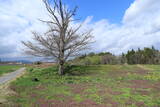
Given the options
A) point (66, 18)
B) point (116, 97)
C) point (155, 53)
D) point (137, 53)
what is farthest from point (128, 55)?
point (116, 97)

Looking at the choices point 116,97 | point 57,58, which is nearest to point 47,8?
point 57,58

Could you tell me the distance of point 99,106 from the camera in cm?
666

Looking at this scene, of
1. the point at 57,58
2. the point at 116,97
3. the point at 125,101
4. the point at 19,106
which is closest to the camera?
the point at 19,106

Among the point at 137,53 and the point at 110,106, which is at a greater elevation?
the point at 137,53

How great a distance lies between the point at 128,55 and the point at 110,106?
54689mm

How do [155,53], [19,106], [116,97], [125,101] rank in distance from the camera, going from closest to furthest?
[19,106], [125,101], [116,97], [155,53]

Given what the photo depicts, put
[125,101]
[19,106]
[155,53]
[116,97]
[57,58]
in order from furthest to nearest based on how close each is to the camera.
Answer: [155,53], [57,58], [116,97], [125,101], [19,106]

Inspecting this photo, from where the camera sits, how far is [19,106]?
6633mm

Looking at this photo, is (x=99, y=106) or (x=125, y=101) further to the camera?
(x=125, y=101)

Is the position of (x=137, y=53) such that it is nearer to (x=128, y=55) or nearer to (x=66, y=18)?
(x=128, y=55)

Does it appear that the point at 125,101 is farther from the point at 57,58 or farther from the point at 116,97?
the point at 57,58

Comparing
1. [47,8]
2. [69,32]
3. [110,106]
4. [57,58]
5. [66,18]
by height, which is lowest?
[110,106]

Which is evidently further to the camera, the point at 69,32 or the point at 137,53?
the point at 137,53

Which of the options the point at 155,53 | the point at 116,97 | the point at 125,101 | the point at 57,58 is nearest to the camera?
the point at 125,101
